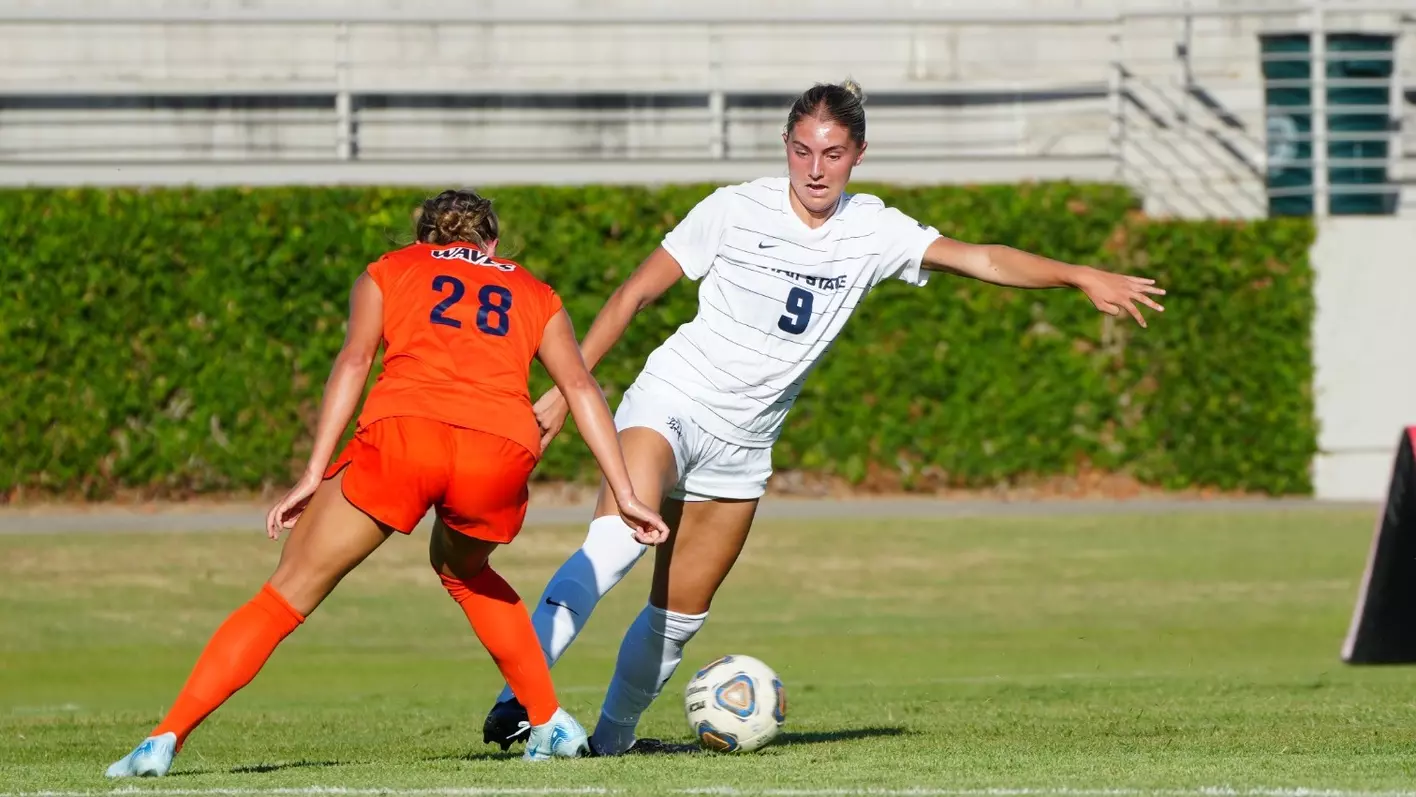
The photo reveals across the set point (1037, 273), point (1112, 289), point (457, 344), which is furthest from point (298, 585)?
point (1112, 289)

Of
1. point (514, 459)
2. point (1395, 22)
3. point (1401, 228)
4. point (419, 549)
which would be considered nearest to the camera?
point (514, 459)

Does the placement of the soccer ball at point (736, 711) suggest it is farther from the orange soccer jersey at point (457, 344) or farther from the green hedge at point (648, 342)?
the green hedge at point (648, 342)

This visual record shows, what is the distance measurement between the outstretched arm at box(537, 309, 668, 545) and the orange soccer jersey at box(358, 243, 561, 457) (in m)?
0.06

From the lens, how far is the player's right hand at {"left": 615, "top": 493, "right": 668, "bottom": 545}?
5.91m

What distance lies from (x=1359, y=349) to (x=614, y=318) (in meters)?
12.3

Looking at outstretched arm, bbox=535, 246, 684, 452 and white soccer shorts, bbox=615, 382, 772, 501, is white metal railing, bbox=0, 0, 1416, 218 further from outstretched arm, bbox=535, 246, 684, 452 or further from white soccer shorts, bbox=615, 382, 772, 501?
white soccer shorts, bbox=615, 382, 772, 501

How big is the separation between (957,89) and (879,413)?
5.11m

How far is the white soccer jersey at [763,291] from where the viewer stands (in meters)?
6.50

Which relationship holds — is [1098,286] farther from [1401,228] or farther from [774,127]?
[774,127]

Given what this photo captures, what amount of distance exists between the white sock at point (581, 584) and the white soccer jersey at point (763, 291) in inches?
18.5

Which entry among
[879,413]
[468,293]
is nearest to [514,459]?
[468,293]

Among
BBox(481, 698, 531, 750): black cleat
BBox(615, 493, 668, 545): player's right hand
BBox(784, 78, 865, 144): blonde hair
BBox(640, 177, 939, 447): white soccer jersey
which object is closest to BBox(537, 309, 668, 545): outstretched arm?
BBox(615, 493, 668, 545): player's right hand

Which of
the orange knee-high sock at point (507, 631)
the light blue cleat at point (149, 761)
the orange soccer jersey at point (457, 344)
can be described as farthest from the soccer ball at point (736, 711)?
the light blue cleat at point (149, 761)

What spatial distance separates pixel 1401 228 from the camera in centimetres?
1719
